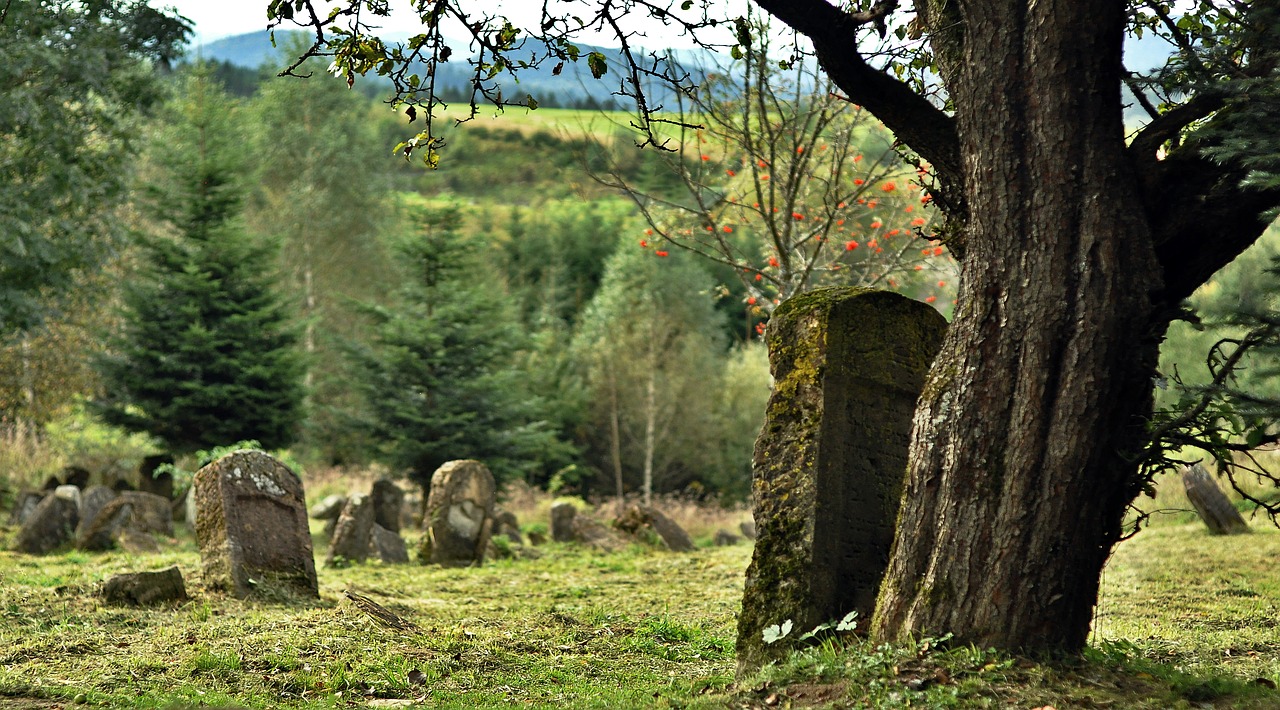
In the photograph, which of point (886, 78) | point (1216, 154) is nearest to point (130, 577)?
point (886, 78)

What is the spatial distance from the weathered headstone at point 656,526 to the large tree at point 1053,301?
1131cm

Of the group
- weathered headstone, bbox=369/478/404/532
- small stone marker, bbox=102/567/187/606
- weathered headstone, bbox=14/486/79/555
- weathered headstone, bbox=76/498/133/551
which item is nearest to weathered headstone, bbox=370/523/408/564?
weathered headstone, bbox=369/478/404/532

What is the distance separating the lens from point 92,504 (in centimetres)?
1382

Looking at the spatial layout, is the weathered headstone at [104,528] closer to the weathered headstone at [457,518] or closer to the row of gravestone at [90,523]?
the row of gravestone at [90,523]

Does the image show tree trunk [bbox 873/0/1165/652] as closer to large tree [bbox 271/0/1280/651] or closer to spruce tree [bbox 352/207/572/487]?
large tree [bbox 271/0/1280/651]

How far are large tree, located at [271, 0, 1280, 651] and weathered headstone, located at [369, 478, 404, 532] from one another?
1181cm

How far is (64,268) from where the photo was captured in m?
18.9

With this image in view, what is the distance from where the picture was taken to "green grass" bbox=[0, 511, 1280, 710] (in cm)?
488

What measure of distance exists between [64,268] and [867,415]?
17.4 m

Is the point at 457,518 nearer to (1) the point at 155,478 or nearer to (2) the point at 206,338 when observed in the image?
(1) the point at 155,478

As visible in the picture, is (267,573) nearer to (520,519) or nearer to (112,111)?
(520,519)

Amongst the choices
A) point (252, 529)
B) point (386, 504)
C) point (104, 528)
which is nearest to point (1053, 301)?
point (252, 529)

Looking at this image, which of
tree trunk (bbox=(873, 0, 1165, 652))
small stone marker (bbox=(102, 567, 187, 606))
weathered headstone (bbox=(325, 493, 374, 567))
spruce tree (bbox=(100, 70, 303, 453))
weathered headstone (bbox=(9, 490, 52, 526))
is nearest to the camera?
tree trunk (bbox=(873, 0, 1165, 652))

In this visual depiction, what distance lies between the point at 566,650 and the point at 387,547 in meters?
6.71
